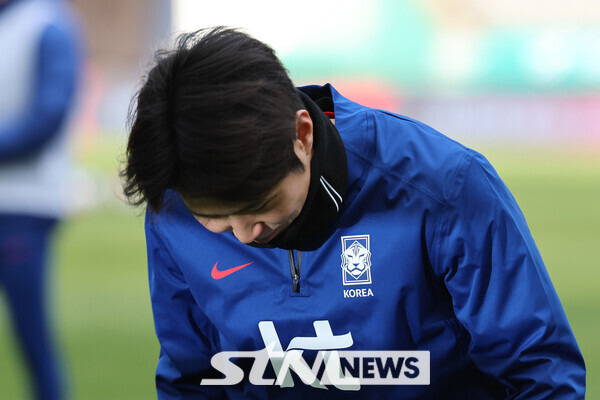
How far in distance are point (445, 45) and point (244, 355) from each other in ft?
→ 66.2

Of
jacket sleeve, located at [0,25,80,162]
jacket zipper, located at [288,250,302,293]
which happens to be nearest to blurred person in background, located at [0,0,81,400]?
jacket sleeve, located at [0,25,80,162]

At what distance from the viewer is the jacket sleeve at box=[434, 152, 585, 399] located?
135 centimetres

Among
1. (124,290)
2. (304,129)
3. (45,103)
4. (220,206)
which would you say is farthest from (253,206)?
(124,290)

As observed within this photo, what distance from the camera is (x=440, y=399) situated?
5.10 ft

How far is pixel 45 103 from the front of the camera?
9.90ft

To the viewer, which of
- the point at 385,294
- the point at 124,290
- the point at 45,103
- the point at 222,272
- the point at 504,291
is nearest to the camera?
the point at 504,291

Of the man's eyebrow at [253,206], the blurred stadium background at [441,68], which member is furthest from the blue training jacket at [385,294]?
the blurred stadium background at [441,68]

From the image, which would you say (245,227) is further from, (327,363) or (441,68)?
(441,68)

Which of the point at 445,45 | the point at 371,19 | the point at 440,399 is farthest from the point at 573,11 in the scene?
the point at 440,399

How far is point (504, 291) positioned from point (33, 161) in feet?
7.16

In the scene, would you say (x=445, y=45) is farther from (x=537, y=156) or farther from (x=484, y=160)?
(x=484, y=160)

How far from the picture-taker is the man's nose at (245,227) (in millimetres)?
1379

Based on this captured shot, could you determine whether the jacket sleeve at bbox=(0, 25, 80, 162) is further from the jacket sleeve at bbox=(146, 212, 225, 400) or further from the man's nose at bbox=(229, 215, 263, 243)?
the man's nose at bbox=(229, 215, 263, 243)

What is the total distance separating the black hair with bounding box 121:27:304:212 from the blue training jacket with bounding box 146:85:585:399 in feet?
0.48
